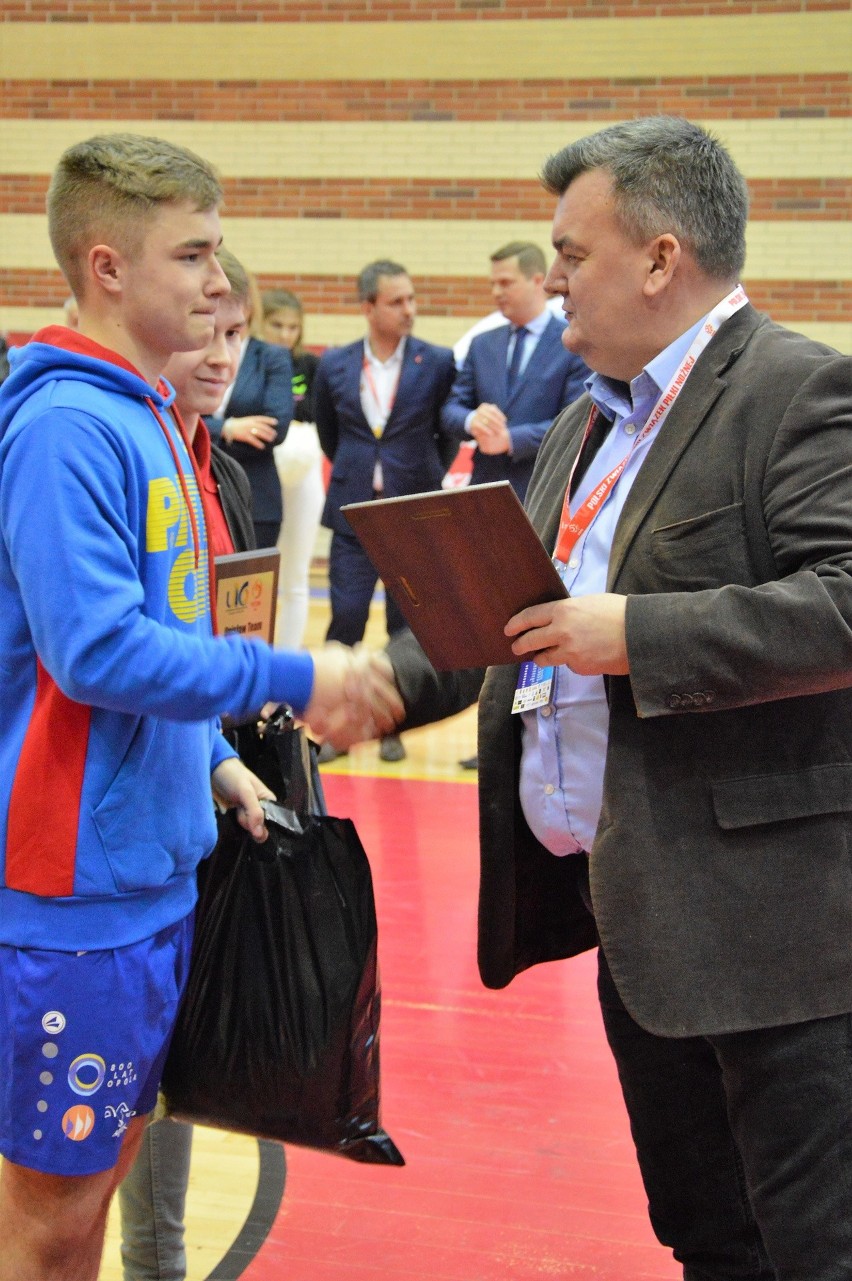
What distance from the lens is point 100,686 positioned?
149cm

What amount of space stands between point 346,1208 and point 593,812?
4.17 feet

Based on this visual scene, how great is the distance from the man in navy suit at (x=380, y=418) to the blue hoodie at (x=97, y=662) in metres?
4.88

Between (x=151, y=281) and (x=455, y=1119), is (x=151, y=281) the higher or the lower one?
the higher one

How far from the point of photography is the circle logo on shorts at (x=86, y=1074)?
1617 mm

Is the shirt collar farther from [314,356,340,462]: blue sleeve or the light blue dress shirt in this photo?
[314,356,340,462]: blue sleeve

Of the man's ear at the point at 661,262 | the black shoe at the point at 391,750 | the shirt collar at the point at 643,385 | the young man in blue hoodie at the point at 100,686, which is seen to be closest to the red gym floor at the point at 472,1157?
the young man in blue hoodie at the point at 100,686

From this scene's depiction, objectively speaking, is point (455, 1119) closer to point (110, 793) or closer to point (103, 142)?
point (110, 793)

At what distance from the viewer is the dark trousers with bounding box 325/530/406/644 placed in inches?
258

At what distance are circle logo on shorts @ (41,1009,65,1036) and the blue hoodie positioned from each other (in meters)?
0.08

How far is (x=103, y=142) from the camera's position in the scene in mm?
1714

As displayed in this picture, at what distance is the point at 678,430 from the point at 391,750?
4688 mm

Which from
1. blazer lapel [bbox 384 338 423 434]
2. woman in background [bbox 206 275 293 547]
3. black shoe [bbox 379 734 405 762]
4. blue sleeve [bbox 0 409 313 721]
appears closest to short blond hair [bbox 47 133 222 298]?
blue sleeve [bbox 0 409 313 721]

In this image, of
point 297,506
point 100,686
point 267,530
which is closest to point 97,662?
point 100,686

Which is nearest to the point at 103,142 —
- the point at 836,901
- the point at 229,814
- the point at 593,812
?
the point at 229,814
